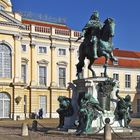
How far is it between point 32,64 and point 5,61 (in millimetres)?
5729

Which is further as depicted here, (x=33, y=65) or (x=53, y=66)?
(x=53, y=66)

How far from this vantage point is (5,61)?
53062 mm

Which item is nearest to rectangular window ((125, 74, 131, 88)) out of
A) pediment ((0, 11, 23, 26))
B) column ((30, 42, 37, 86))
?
column ((30, 42, 37, 86))

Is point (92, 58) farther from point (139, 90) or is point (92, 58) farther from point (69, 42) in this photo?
point (139, 90)

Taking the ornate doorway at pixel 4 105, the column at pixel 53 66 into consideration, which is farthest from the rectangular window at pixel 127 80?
the ornate doorway at pixel 4 105

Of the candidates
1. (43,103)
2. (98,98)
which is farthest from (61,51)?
(98,98)

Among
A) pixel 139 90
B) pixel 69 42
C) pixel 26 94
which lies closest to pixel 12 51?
pixel 26 94

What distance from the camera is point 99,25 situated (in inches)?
819

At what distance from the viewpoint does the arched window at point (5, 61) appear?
52625 millimetres

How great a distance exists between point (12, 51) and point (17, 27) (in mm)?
2888

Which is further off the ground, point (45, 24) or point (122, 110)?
point (45, 24)

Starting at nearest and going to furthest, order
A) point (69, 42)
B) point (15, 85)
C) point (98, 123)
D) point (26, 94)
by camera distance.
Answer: point (98, 123)
point (15, 85)
point (26, 94)
point (69, 42)

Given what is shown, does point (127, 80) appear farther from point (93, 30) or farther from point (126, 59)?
point (93, 30)

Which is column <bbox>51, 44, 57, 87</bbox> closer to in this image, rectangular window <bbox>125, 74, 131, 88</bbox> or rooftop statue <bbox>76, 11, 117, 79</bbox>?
rectangular window <bbox>125, 74, 131, 88</bbox>
